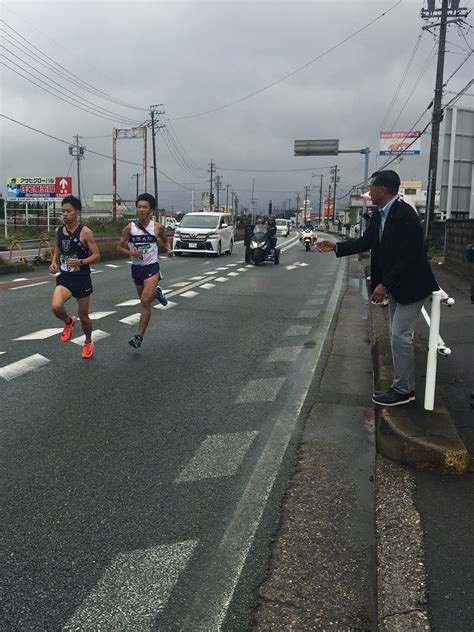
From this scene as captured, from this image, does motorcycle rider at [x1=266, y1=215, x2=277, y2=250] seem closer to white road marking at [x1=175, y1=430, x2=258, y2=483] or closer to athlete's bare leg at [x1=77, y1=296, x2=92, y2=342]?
athlete's bare leg at [x1=77, y1=296, x2=92, y2=342]

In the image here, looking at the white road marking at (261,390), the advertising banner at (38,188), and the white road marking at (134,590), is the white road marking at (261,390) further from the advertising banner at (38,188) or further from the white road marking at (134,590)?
the advertising banner at (38,188)

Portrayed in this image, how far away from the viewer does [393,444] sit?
368 cm

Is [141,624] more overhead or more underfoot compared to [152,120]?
more underfoot

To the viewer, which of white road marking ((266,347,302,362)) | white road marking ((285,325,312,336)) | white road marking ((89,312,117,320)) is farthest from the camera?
white road marking ((89,312,117,320))

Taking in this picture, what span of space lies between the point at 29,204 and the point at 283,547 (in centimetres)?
4605

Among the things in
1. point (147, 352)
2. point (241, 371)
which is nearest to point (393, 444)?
point (241, 371)

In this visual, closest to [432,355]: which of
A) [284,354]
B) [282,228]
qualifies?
[284,354]

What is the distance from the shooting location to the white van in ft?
76.2

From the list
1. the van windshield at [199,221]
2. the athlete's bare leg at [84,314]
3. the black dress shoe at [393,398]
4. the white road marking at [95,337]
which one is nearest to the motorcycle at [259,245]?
the van windshield at [199,221]

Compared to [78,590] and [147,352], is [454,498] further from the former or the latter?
[147,352]

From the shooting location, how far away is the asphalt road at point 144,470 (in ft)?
7.84

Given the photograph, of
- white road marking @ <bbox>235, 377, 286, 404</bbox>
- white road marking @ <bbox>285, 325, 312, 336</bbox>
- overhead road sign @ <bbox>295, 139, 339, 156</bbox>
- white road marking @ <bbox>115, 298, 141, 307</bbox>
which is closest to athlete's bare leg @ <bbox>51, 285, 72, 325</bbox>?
white road marking @ <bbox>235, 377, 286, 404</bbox>

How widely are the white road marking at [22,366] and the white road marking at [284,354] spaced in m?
2.50

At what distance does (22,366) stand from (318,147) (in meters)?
35.0
